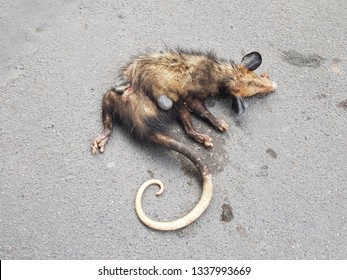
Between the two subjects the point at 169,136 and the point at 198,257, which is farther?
the point at 169,136

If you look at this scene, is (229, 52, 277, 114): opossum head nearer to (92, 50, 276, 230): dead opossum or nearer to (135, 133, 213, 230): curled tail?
(92, 50, 276, 230): dead opossum

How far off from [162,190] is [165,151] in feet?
1.21

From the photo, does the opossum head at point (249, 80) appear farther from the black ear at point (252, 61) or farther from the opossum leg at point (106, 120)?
the opossum leg at point (106, 120)

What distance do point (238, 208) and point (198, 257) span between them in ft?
1.64

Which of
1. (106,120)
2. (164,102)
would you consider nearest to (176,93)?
(164,102)

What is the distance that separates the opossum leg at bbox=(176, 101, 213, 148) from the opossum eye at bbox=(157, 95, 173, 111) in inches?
4.8

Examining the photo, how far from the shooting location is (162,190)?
129 inches

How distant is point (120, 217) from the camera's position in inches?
125

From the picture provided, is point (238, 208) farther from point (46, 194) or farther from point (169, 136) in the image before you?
point (46, 194)

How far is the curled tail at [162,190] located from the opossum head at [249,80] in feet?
2.60

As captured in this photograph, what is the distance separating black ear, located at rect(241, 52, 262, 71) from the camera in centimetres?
386

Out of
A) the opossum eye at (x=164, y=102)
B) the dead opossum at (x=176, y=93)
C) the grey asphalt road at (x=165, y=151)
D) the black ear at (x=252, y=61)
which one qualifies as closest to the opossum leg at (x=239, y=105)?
the dead opossum at (x=176, y=93)

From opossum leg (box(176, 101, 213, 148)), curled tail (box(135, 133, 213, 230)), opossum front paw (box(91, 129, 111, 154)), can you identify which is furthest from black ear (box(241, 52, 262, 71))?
opossum front paw (box(91, 129, 111, 154))
